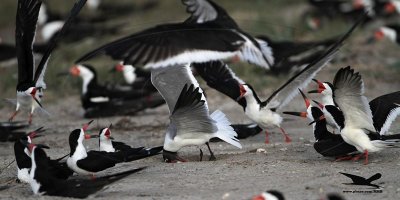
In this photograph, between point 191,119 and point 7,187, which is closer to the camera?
point 7,187

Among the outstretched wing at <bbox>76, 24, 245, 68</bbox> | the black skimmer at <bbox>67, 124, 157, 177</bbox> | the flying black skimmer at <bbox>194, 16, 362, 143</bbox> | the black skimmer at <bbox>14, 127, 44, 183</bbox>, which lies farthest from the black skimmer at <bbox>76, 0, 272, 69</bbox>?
the black skimmer at <bbox>14, 127, 44, 183</bbox>

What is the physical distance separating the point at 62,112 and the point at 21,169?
155 inches

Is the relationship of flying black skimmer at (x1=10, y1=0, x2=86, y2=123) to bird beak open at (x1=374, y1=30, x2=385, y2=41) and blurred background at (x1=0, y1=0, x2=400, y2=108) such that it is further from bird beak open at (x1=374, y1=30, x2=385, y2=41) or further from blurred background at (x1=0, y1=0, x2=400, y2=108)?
bird beak open at (x1=374, y1=30, x2=385, y2=41)

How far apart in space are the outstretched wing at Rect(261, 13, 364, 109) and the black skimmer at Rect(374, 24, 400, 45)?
5077 millimetres

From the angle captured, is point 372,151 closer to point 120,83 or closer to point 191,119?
point 191,119

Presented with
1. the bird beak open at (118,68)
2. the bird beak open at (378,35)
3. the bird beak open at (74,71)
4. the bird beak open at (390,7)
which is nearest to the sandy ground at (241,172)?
the bird beak open at (74,71)

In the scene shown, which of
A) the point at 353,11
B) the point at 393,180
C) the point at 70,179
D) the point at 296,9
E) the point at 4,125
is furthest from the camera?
the point at 296,9

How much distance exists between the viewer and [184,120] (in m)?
7.13

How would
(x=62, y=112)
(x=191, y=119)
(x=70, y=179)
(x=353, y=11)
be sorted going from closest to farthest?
(x=70, y=179) < (x=191, y=119) < (x=62, y=112) < (x=353, y=11)

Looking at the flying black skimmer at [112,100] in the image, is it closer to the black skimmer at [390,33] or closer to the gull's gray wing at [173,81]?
the gull's gray wing at [173,81]

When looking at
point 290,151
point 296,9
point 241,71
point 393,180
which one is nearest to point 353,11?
point 296,9

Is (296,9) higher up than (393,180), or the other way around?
(296,9)

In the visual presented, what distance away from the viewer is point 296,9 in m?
15.5

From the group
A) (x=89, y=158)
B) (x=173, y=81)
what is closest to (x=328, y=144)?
(x=173, y=81)
